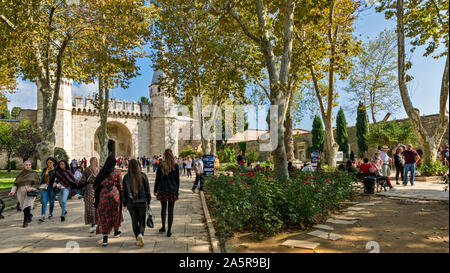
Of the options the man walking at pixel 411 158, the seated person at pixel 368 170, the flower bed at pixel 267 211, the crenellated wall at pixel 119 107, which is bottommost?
the flower bed at pixel 267 211

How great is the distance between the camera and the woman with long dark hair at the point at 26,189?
236 inches

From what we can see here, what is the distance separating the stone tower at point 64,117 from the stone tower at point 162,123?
1035cm

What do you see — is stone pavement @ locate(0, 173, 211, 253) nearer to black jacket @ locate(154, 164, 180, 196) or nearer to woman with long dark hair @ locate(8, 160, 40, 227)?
woman with long dark hair @ locate(8, 160, 40, 227)

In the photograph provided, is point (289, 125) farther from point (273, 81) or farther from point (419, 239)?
point (419, 239)

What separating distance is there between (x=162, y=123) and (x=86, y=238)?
32.6 m

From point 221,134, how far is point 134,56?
2884cm

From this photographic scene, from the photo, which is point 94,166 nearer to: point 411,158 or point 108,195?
point 108,195

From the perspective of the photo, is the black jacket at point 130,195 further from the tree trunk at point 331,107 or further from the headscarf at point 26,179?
the tree trunk at point 331,107

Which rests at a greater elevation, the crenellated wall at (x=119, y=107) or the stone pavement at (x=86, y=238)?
the crenellated wall at (x=119, y=107)

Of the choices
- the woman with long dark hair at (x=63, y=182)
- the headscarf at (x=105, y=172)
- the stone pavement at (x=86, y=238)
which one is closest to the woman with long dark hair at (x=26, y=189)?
the stone pavement at (x=86, y=238)

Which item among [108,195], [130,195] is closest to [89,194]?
[108,195]

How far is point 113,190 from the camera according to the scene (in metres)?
4.55

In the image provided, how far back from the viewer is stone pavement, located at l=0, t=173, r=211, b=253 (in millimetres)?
4250

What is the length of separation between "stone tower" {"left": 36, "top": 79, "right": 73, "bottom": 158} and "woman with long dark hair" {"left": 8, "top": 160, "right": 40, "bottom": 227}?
26881mm
